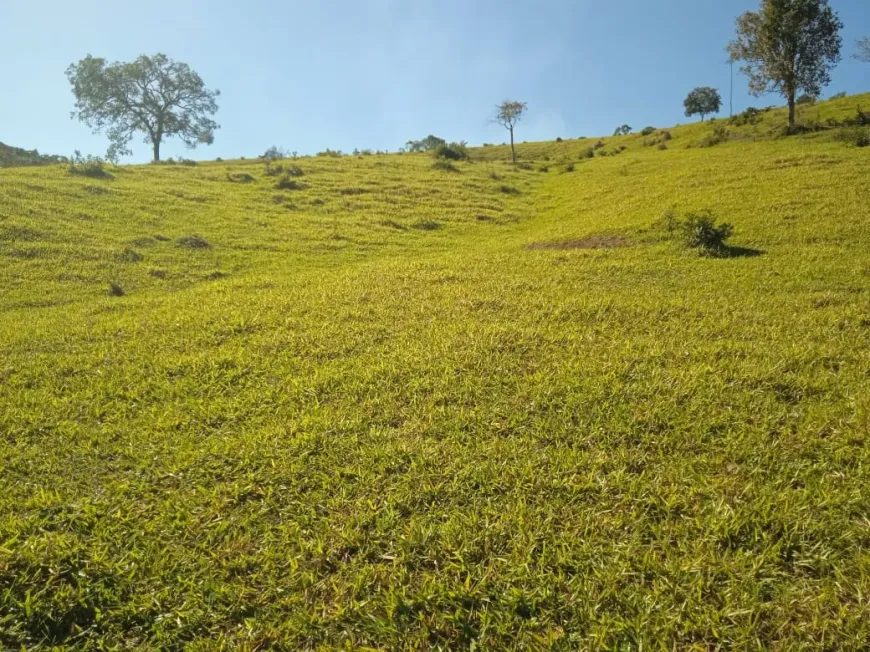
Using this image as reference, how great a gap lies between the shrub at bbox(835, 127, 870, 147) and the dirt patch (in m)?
19.1

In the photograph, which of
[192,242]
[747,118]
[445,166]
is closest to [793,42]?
[747,118]

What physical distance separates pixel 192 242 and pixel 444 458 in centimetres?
1303

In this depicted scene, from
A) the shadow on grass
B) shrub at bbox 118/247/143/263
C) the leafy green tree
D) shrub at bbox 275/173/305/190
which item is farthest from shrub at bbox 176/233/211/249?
the leafy green tree

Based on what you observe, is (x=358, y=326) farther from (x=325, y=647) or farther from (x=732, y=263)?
(x=732, y=263)

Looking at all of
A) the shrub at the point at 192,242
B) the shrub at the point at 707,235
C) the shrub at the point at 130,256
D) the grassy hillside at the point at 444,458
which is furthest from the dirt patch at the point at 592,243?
the shrub at the point at 130,256

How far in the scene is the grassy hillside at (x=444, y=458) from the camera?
2.91 meters

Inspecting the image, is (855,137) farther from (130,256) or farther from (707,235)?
(130,256)

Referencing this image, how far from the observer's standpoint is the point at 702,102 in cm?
7188

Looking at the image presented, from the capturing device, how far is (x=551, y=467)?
412 centimetres

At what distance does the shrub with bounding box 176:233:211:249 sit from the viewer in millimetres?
14312

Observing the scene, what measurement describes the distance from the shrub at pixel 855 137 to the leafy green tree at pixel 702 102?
172 ft

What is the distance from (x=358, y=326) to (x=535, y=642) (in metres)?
5.71

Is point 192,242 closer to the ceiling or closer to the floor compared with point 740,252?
closer to the ceiling

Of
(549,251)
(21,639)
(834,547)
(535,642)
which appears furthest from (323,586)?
(549,251)
